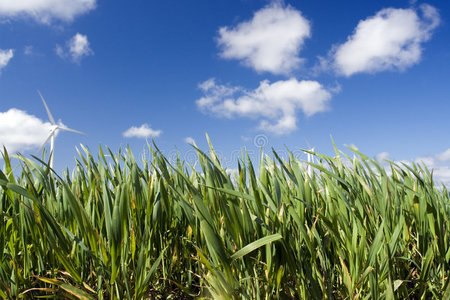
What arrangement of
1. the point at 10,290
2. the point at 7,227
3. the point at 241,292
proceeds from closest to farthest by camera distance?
the point at 241,292
the point at 10,290
the point at 7,227

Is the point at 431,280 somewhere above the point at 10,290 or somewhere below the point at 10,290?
below

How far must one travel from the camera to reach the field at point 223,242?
0.89m

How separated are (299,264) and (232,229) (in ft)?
0.69

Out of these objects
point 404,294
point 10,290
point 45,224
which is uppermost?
point 45,224

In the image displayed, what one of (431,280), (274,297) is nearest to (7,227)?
(274,297)

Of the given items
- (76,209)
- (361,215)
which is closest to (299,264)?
(361,215)

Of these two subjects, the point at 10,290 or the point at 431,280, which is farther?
the point at 431,280

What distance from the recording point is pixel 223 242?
0.98 metres

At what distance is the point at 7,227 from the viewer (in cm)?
111

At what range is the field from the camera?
0.89 meters

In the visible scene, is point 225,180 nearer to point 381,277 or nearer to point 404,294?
point 381,277

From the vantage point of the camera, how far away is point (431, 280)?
116 cm

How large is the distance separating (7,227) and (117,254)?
0.48 m

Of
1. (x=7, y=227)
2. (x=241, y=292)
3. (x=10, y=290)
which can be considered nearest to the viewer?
(x=241, y=292)
